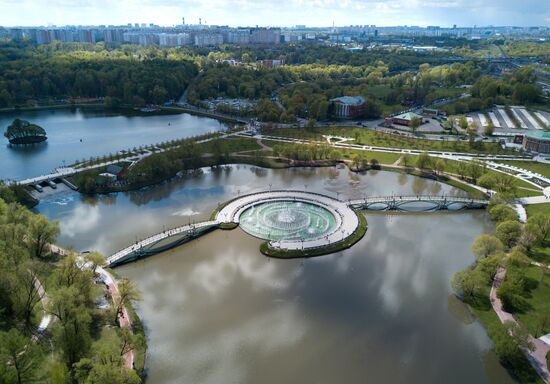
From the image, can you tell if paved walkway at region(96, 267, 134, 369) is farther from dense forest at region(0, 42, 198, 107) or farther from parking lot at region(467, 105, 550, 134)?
→ dense forest at region(0, 42, 198, 107)

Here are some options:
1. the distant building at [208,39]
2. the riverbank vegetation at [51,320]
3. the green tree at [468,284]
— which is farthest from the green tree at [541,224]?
the distant building at [208,39]

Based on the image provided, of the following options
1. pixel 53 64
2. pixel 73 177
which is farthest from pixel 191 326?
pixel 53 64

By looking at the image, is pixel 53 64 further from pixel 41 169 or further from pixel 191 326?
pixel 191 326

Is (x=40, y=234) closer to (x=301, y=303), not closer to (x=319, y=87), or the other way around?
(x=301, y=303)

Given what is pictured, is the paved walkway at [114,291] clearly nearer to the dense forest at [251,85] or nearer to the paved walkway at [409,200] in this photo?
the paved walkway at [409,200]

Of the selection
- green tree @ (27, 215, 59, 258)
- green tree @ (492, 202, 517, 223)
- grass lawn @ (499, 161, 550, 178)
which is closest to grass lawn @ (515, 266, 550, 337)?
green tree @ (492, 202, 517, 223)

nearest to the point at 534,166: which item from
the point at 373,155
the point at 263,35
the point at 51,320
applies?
the point at 373,155
